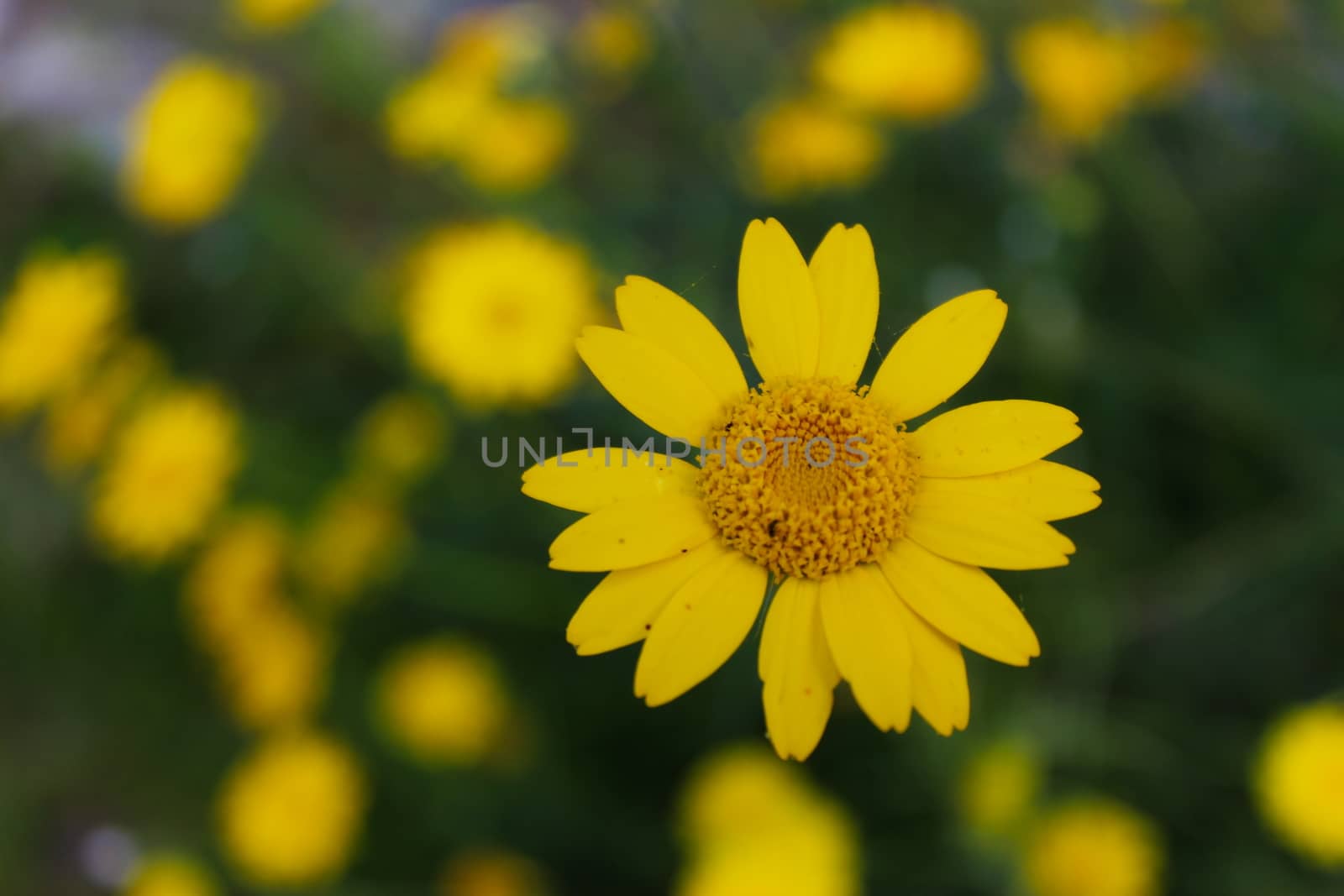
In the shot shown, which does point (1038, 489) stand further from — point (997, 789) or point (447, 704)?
point (447, 704)

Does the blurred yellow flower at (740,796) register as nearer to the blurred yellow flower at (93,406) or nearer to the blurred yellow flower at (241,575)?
the blurred yellow flower at (241,575)

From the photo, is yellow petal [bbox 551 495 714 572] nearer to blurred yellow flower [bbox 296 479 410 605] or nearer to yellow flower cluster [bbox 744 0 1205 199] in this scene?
yellow flower cluster [bbox 744 0 1205 199]

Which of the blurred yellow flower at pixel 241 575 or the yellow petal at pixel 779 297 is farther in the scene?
the blurred yellow flower at pixel 241 575

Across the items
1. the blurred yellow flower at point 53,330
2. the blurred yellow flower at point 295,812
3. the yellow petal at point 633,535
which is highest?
the yellow petal at point 633,535

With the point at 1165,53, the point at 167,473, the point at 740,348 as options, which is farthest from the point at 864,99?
the point at 167,473

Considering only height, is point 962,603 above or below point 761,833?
above

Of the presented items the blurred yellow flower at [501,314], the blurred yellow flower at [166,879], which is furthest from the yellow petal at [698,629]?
the blurred yellow flower at [166,879]

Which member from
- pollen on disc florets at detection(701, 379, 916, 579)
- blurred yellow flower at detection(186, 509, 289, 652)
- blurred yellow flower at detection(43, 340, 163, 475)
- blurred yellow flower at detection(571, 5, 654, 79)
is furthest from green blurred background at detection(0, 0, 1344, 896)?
pollen on disc florets at detection(701, 379, 916, 579)
